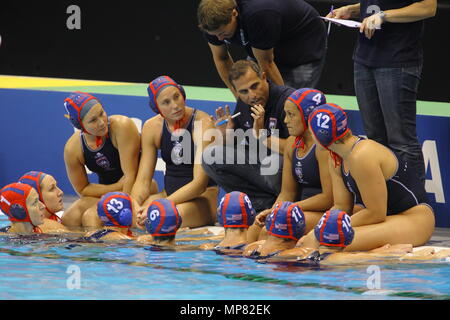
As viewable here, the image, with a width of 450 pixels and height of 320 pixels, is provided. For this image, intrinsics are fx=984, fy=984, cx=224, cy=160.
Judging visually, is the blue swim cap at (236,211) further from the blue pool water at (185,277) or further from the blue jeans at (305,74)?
the blue jeans at (305,74)

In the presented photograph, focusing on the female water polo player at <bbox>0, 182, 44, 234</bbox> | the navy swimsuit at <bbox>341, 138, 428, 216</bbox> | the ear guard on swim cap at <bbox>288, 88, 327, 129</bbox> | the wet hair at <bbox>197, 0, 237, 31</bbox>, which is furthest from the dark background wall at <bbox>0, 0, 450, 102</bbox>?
the female water polo player at <bbox>0, 182, 44, 234</bbox>

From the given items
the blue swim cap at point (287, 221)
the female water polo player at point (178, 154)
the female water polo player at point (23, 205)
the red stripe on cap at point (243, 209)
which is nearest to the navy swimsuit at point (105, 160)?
the female water polo player at point (178, 154)

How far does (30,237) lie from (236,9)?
7.74 feet

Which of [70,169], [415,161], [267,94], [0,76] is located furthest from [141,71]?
[415,161]

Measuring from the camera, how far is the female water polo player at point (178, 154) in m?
7.94

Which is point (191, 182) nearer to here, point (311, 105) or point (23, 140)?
point (311, 105)

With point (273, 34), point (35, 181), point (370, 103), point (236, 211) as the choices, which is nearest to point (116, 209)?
point (35, 181)

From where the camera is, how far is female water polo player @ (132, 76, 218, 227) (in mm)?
7938

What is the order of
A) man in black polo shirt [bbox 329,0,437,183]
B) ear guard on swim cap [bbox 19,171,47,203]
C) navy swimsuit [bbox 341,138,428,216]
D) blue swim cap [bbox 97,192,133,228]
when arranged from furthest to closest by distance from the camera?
ear guard on swim cap [bbox 19,171,47,203]
blue swim cap [bbox 97,192,133,228]
man in black polo shirt [bbox 329,0,437,183]
navy swimsuit [bbox 341,138,428,216]

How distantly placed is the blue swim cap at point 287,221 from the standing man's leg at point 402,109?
100cm

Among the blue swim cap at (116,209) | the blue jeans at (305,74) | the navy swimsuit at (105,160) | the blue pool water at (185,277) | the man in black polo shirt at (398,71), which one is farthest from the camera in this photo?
the navy swimsuit at (105,160)

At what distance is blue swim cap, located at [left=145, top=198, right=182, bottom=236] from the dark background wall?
333cm

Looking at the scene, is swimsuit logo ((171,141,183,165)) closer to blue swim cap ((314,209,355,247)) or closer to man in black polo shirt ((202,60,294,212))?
man in black polo shirt ((202,60,294,212))

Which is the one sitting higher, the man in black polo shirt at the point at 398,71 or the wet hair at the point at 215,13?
the wet hair at the point at 215,13
